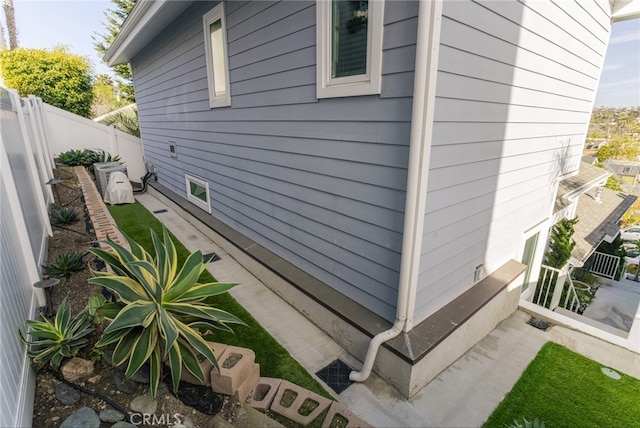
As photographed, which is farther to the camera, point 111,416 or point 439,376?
point 439,376

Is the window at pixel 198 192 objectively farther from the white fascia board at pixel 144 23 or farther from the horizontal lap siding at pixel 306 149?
the white fascia board at pixel 144 23

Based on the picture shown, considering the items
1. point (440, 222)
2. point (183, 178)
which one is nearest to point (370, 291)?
point (440, 222)

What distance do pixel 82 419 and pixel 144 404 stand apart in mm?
314

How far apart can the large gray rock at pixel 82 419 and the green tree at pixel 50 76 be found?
14885 mm

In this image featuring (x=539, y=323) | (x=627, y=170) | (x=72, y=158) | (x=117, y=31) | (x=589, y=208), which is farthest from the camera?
(x=627, y=170)

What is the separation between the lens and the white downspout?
2.02 metres

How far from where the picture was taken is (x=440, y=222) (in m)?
2.63

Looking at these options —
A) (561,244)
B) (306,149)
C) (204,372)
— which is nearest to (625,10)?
(561,244)

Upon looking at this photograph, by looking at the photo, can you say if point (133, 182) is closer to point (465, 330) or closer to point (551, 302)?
point (465, 330)

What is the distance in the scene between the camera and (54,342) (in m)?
2.12

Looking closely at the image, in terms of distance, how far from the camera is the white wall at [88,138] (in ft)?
29.9

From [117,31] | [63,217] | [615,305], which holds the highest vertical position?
[117,31]

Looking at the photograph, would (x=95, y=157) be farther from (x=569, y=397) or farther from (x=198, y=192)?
(x=569, y=397)

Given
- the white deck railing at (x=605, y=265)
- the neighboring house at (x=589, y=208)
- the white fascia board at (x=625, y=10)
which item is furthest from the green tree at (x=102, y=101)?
the white deck railing at (x=605, y=265)
